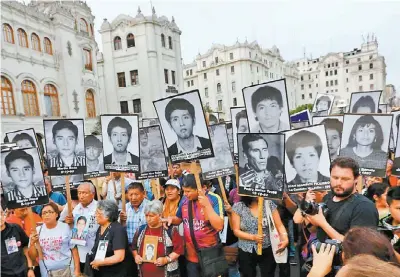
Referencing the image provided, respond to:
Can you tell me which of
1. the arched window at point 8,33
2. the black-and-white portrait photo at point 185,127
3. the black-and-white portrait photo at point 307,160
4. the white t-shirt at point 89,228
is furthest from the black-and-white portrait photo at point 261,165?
the arched window at point 8,33

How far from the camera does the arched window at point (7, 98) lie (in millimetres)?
19391

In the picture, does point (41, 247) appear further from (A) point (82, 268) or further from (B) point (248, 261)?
(B) point (248, 261)

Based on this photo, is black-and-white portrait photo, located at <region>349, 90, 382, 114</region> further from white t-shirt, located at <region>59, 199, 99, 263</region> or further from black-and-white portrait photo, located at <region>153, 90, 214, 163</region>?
white t-shirt, located at <region>59, 199, 99, 263</region>

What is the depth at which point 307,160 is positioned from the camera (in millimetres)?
3566

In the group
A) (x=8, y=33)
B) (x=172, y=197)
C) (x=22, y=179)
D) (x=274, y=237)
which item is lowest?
(x=274, y=237)

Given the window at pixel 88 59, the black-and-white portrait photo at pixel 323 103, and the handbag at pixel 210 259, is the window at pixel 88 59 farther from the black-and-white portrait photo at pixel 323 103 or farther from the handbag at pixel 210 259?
the handbag at pixel 210 259

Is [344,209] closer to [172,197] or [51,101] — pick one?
[172,197]

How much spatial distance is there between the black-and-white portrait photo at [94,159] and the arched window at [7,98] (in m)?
16.0

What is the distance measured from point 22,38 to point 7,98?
4508mm

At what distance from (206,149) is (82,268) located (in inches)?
87.8

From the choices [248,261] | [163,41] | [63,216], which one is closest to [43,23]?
[163,41]

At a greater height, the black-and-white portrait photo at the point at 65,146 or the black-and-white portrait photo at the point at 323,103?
the black-and-white portrait photo at the point at 323,103

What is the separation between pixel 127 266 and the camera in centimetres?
354

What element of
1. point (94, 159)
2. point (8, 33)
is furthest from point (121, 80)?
point (94, 159)
